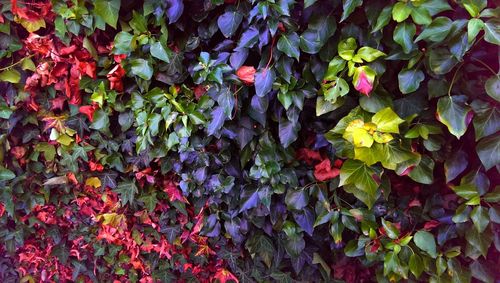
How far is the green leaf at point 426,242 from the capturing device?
4.76 ft

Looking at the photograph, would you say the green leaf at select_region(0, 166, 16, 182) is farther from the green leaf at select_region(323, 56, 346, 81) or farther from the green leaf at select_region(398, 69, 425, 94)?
the green leaf at select_region(398, 69, 425, 94)

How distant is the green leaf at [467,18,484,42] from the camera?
110 centimetres

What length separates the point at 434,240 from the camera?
57.9 inches

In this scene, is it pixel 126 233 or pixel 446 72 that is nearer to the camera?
pixel 446 72

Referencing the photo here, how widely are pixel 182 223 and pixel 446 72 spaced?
1391mm

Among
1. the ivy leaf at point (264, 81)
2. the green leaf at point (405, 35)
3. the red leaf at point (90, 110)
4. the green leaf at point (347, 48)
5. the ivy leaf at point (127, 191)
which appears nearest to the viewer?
the green leaf at point (405, 35)

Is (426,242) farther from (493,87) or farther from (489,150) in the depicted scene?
(493,87)

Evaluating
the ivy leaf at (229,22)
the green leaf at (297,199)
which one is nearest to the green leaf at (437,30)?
the ivy leaf at (229,22)

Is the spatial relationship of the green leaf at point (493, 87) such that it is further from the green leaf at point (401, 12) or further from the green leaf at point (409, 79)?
the green leaf at point (401, 12)

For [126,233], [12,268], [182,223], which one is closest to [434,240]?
[182,223]

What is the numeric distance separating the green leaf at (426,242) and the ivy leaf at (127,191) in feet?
4.19

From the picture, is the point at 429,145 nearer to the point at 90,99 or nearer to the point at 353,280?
→ the point at 353,280

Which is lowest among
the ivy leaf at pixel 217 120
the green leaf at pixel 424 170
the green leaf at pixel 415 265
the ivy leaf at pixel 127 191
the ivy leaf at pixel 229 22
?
the ivy leaf at pixel 127 191

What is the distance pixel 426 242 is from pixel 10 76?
1899mm
